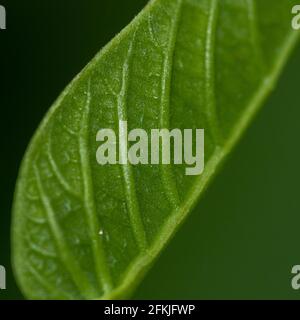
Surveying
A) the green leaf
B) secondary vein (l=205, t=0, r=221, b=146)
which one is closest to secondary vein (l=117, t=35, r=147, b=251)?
the green leaf

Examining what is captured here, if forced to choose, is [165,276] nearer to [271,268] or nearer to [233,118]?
[271,268]

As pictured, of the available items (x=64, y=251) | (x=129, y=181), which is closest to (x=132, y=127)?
(x=129, y=181)

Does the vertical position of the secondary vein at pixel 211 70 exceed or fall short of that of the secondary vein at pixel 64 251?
it exceeds it

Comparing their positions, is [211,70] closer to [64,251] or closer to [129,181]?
[129,181]

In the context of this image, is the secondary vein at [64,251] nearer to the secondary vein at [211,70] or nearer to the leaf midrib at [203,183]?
the leaf midrib at [203,183]

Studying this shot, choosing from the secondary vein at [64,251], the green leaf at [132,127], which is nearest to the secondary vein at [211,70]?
the green leaf at [132,127]

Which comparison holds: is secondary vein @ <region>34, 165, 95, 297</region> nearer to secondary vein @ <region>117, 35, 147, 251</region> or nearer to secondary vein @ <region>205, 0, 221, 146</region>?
secondary vein @ <region>117, 35, 147, 251</region>

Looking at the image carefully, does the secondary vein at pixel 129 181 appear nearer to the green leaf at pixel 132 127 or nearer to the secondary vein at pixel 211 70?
the green leaf at pixel 132 127
